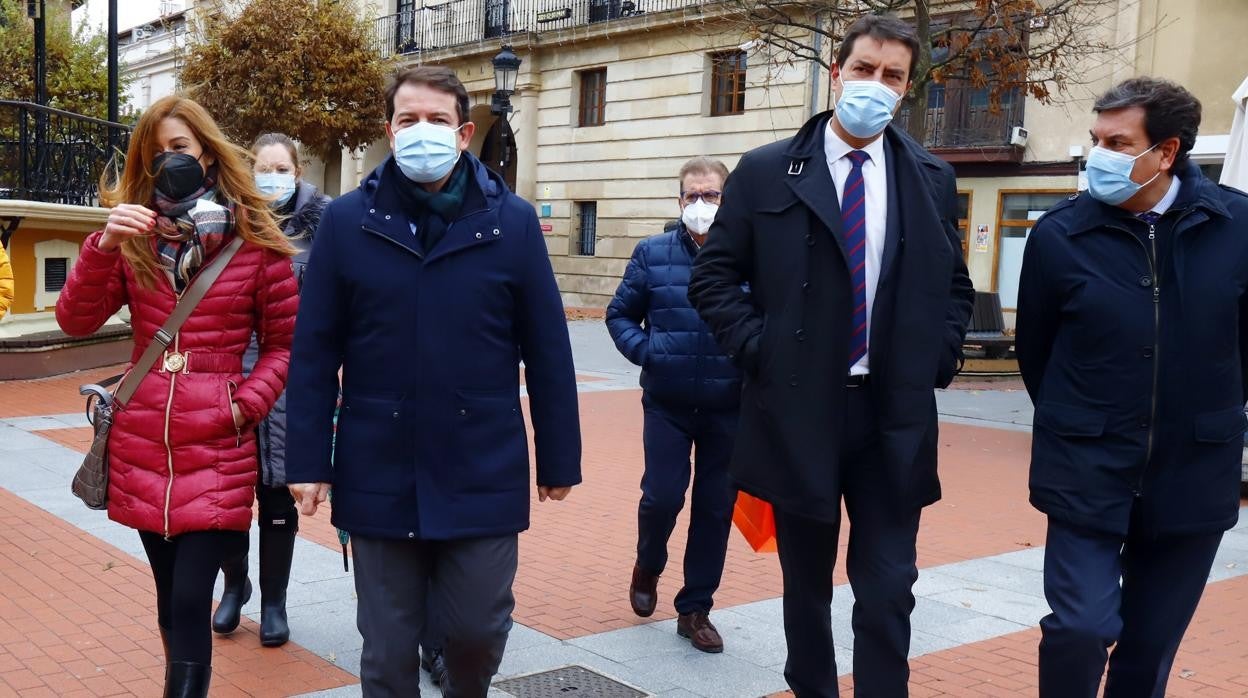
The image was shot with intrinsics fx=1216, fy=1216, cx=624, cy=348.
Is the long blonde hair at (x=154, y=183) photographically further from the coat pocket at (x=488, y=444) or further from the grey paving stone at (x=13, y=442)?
the grey paving stone at (x=13, y=442)

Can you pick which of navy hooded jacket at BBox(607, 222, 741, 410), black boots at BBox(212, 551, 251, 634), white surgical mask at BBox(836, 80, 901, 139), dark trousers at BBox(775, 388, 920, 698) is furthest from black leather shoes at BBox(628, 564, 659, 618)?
white surgical mask at BBox(836, 80, 901, 139)

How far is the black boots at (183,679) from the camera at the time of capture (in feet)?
12.0

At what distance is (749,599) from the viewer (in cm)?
580

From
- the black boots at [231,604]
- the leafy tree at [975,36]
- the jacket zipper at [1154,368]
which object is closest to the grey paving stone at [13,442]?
Result: the black boots at [231,604]

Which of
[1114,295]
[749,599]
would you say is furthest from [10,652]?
[1114,295]

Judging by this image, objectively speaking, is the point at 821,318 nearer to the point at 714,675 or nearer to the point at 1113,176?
the point at 1113,176

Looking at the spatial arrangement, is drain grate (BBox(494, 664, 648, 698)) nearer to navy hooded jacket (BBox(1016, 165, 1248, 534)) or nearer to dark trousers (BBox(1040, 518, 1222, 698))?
dark trousers (BBox(1040, 518, 1222, 698))

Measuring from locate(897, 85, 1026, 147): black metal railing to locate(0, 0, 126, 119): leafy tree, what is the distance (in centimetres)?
1940

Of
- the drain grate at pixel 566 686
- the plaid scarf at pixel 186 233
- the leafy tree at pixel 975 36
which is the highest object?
the leafy tree at pixel 975 36

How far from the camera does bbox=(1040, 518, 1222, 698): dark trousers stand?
3.39 meters

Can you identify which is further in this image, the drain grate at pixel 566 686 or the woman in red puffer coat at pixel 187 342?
the drain grate at pixel 566 686

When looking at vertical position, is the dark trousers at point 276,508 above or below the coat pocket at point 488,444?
below

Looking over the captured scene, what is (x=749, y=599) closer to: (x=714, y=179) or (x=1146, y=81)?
(x=714, y=179)

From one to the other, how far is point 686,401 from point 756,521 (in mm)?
1058
